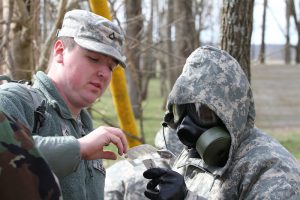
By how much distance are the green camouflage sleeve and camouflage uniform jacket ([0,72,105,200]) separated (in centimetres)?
63

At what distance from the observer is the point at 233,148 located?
332 centimetres

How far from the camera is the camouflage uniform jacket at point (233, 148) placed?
3184mm

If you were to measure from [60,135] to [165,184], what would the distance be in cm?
60

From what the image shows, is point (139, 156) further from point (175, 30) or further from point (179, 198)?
point (175, 30)

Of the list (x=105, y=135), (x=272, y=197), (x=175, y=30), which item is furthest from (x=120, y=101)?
(x=175, y=30)

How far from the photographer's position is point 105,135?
2510 millimetres

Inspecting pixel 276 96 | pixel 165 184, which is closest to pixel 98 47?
pixel 165 184

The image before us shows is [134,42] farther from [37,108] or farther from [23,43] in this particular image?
[37,108]

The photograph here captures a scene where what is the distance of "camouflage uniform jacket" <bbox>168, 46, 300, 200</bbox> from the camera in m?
3.18

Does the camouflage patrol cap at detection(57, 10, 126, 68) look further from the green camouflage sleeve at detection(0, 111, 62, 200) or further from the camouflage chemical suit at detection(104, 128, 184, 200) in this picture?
the camouflage chemical suit at detection(104, 128, 184, 200)

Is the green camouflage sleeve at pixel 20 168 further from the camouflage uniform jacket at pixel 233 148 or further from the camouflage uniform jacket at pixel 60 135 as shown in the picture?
the camouflage uniform jacket at pixel 233 148

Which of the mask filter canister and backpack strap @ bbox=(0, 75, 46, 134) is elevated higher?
backpack strap @ bbox=(0, 75, 46, 134)

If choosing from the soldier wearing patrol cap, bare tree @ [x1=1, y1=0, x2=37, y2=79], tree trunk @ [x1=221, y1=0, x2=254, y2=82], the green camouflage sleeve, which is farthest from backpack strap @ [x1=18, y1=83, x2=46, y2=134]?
bare tree @ [x1=1, y1=0, x2=37, y2=79]

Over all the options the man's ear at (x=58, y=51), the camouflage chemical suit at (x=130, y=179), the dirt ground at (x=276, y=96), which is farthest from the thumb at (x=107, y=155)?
the dirt ground at (x=276, y=96)
